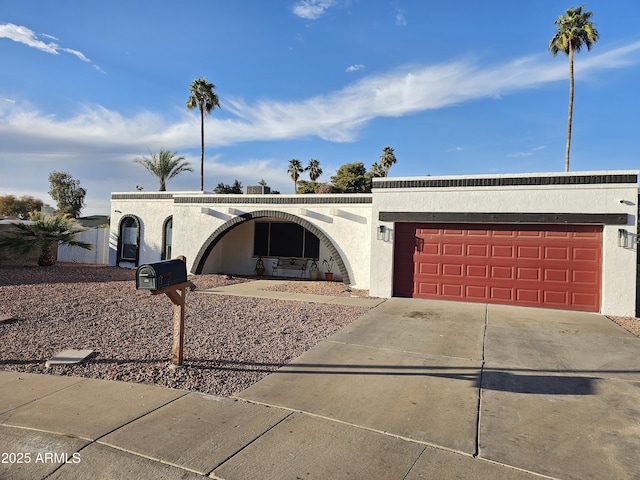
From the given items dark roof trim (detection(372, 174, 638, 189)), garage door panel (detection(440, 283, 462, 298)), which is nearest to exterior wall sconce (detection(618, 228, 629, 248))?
dark roof trim (detection(372, 174, 638, 189))

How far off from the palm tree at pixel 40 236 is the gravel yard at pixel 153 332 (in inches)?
175

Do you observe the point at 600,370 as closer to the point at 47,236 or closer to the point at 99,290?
the point at 99,290

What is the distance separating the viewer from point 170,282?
17.3ft

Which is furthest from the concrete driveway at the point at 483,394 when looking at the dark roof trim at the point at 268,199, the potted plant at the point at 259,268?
the potted plant at the point at 259,268

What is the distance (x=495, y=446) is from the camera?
12.6 feet

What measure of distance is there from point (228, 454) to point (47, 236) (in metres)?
17.5

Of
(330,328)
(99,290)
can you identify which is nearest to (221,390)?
(330,328)

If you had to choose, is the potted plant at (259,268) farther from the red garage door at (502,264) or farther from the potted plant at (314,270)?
the red garage door at (502,264)

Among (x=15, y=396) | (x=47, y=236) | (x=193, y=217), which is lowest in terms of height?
(x=15, y=396)

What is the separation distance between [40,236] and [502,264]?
17.6 meters

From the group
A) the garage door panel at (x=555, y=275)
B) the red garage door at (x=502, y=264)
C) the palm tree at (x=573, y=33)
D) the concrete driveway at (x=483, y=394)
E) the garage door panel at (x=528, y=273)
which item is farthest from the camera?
the palm tree at (x=573, y=33)

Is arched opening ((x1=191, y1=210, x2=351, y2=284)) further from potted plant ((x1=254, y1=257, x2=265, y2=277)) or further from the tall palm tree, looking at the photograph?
the tall palm tree

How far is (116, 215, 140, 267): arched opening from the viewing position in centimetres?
1984

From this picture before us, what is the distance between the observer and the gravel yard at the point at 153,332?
5.59 meters
